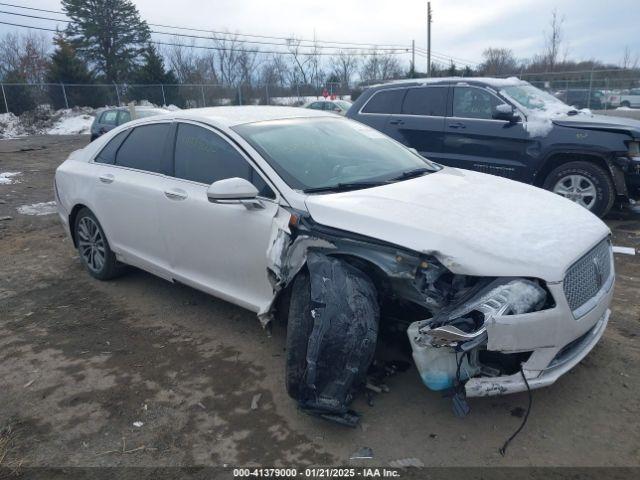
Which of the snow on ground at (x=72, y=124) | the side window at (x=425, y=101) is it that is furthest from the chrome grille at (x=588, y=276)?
the snow on ground at (x=72, y=124)

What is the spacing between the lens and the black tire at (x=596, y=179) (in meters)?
6.45

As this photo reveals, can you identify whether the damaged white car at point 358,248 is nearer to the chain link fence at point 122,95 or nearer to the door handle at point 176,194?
the door handle at point 176,194

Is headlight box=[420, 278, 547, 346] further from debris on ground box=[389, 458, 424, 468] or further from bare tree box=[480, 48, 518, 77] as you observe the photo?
bare tree box=[480, 48, 518, 77]

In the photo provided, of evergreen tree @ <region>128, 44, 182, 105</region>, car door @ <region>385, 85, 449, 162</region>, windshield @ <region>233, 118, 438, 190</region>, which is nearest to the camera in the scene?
windshield @ <region>233, 118, 438, 190</region>

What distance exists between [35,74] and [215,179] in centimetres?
4819

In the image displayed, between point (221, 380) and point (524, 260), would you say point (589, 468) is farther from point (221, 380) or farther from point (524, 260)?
point (221, 380)

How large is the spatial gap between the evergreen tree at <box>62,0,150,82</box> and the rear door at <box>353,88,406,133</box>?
3767cm

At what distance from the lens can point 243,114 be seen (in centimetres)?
430

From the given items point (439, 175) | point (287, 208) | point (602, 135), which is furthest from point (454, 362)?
point (602, 135)

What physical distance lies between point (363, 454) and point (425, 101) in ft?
20.2

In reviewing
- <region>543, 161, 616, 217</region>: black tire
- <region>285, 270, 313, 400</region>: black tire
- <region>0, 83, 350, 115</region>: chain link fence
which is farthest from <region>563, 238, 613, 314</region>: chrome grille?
<region>0, 83, 350, 115</region>: chain link fence

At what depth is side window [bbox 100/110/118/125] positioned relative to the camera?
599 inches

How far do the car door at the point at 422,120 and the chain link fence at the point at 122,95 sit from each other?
27.2 metres

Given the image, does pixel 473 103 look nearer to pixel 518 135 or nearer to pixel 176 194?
pixel 518 135
